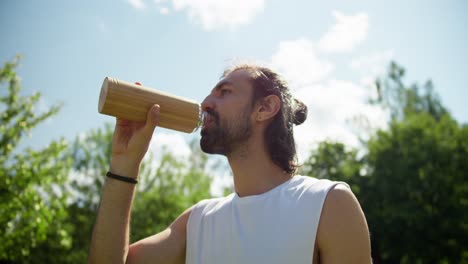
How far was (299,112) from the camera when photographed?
156 inches

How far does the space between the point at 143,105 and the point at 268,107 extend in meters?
1.16

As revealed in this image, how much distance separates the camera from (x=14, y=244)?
9.07m

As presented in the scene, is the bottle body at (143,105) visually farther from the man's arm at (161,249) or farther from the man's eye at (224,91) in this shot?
the man's arm at (161,249)

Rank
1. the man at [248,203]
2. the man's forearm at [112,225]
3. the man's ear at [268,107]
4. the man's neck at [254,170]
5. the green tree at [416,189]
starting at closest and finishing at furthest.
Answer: the man at [248,203] < the man's forearm at [112,225] < the man's neck at [254,170] < the man's ear at [268,107] < the green tree at [416,189]

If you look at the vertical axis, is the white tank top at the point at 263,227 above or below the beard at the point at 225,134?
below

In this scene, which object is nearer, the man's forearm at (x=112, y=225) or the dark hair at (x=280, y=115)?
the man's forearm at (x=112, y=225)

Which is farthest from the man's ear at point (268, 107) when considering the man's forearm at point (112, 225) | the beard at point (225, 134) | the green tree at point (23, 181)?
the green tree at point (23, 181)

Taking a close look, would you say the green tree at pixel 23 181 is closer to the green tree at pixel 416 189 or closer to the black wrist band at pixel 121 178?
the black wrist band at pixel 121 178

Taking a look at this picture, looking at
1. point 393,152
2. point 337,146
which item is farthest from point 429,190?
point 337,146

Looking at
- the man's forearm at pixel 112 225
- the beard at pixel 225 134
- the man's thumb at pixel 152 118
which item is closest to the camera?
the man's forearm at pixel 112 225

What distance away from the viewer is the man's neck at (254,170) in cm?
316

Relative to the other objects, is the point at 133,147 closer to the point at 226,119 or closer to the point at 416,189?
the point at 226,119

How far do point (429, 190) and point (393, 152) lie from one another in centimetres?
371

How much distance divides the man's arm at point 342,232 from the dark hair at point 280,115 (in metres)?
0.86
